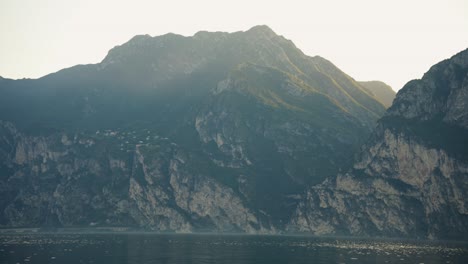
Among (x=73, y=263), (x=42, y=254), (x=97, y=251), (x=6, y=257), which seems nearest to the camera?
(x=73, y=263)

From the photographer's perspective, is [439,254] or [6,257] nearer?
[6,257]

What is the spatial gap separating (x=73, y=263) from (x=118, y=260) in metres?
13.8

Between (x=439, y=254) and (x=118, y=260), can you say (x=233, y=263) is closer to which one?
(x=118, y=260)

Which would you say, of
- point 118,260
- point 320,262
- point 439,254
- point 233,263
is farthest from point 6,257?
point 439,254

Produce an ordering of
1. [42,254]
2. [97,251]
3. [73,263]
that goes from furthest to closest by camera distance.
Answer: [97,251] < [42,254] < [73,263]

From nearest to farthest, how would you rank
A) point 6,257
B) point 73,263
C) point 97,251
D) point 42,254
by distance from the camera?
point 73,263 → point 6,257 → point 42,254 → point 97,251

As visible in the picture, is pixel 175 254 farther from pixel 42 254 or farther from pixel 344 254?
pixel 344 254

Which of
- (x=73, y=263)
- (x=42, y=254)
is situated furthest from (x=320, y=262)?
(x=42, y=254)

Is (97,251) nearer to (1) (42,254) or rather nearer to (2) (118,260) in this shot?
(1) (42,254)

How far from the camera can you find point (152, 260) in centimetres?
16650

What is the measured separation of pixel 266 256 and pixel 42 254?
221ft

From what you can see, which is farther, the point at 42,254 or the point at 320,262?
the point at 42,254

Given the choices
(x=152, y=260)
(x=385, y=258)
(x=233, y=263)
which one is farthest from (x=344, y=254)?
(x=152, y=260)

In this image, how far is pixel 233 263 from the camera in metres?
159
